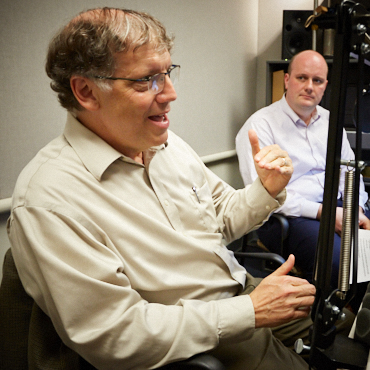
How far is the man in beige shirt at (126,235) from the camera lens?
0.86 metres

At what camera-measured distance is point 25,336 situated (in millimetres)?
911

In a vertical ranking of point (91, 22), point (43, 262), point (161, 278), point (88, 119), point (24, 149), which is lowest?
point (161, 278)

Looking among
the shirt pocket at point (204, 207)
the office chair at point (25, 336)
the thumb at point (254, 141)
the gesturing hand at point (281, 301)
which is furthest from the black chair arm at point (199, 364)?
the thumb at point (254, 141)

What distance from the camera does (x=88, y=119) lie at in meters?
1.08

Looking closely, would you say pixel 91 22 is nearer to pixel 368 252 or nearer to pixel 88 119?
pixel 88 119

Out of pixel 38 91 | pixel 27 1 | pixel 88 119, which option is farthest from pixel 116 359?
pixel 27 1

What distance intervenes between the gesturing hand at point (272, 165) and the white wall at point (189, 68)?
777 millimetres

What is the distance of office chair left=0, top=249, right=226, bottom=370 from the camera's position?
0.88 meters

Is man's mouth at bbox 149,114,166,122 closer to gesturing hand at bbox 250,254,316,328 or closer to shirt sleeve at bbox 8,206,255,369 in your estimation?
shirt sleeve at bbox 8,206,255,369

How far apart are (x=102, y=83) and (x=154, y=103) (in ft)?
0.50

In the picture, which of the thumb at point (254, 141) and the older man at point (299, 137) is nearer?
the thumb at point (254, 141)

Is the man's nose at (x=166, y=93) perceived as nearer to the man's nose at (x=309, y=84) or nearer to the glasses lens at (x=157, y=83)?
the glasses lens at (x=157, y=83)

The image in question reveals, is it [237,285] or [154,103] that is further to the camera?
[237,285]

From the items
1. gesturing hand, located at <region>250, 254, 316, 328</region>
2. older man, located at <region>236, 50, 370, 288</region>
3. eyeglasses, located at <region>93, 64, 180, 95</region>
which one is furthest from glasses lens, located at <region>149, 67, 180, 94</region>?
older man, located at <region>236, 50, 370, 288</region>
